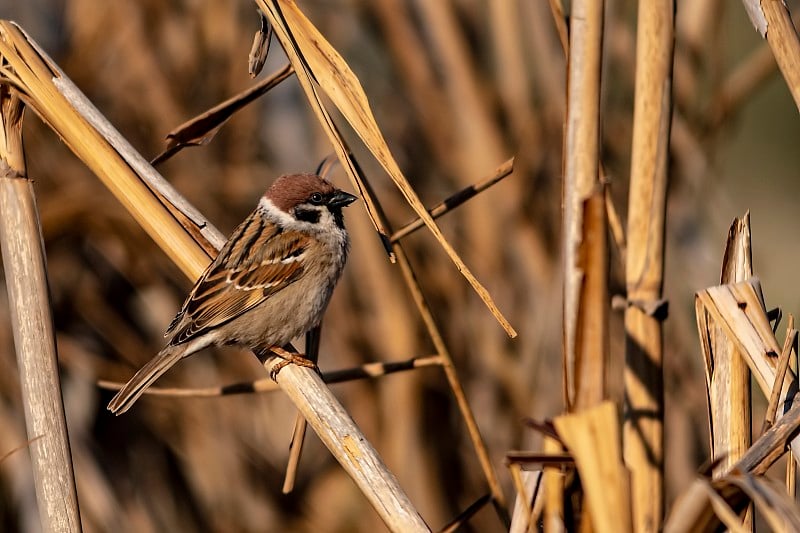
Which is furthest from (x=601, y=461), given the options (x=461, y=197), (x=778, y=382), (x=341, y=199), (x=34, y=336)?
(x=341, y=199)

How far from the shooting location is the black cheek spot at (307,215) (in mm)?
2924

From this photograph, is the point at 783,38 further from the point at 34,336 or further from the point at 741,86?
the point at 741,86

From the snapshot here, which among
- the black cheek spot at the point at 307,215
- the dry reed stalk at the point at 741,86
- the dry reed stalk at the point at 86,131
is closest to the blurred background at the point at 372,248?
the dry reed stalk at the point at 741,86

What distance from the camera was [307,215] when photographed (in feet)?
9.66

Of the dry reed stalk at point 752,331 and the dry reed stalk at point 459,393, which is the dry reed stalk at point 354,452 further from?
the dry reed stalk at point 752,331

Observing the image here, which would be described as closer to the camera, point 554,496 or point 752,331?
point 554,496

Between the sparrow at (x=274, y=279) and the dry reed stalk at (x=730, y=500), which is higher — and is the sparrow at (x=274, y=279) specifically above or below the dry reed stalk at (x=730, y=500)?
above

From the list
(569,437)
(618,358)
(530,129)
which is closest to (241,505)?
(618,358)

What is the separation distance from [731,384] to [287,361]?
94 centimetres

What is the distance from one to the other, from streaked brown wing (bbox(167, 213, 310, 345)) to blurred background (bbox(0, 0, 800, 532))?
0.27 metres

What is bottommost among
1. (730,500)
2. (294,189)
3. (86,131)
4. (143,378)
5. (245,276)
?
(730,500)

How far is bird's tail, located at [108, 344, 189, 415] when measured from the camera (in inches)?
96.5

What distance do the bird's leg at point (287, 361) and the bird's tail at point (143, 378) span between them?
0.28 m

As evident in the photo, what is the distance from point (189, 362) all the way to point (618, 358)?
1460mm
